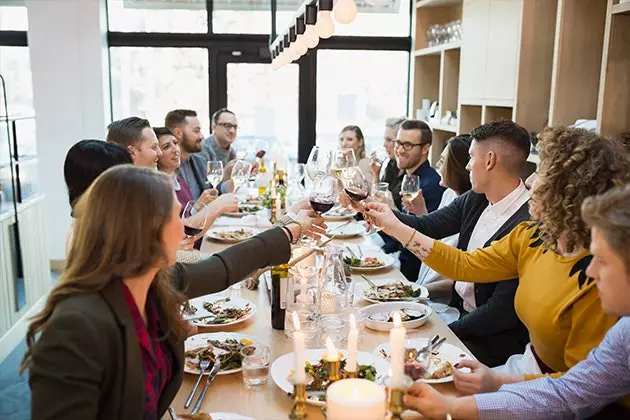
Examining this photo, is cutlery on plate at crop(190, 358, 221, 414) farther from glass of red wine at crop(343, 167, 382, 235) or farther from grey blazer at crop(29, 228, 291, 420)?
glass of red wine at crop(343, 167, 382, 235)

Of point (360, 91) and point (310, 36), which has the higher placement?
point (310, 36)

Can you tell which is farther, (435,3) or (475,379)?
(435,3)

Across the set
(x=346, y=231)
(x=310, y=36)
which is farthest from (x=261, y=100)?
(x=310, y=36)

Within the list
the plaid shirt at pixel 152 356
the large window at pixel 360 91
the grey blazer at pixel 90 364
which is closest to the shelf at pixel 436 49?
the large window at pixel 360 91

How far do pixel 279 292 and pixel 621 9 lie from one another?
1.86 meters

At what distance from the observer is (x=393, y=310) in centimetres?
214

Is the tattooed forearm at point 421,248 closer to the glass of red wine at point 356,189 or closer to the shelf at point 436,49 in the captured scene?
the glass of red wine at point 356,189

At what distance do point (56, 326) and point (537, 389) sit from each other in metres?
1.13

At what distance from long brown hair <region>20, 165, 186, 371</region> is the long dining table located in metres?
0.42

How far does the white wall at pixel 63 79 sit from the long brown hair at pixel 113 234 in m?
4.63

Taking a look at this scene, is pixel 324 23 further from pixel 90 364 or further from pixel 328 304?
pixel 90 364

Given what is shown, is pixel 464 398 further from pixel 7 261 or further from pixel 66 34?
pixel 66 34

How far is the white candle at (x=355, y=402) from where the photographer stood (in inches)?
39.0

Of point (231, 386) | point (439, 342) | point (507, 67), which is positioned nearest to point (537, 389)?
point (439, 342)
